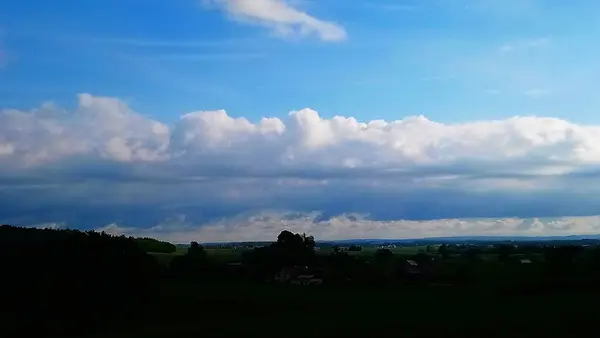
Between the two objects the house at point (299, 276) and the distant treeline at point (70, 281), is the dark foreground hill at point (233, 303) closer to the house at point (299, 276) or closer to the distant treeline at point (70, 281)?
the distant treeline at point (70, 281)

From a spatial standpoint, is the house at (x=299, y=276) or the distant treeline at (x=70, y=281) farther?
the house at (x=299, y=276)

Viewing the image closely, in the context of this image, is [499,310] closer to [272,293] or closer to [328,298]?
[328,298]

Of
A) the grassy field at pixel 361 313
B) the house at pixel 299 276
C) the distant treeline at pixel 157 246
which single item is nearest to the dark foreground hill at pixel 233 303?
the grassy field at pixel 361 313

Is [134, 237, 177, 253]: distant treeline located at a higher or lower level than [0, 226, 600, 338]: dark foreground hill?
higher

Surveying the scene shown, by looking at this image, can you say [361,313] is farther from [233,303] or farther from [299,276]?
[299,276]

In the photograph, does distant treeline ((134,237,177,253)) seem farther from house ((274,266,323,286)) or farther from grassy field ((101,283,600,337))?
grassy field ((101,283,600,337))

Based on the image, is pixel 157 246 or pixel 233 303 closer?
pixel 233 303

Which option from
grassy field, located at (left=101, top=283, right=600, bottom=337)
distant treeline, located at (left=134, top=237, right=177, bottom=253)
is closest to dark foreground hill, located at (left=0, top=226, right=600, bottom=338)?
grassy field, located at (left=101, top=283, right=600, bottom=337)

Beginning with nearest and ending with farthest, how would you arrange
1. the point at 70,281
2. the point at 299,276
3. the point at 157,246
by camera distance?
the point at 70,281 < the point at 299,276 < the point at 157,246

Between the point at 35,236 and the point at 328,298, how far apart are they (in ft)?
65.3

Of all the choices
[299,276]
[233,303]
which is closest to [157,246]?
[299,276]

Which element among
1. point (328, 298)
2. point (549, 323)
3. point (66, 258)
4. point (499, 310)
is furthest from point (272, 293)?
point (549, 323)

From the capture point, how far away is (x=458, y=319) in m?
35.7

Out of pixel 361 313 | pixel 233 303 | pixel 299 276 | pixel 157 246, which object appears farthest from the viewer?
pixel 157 246
